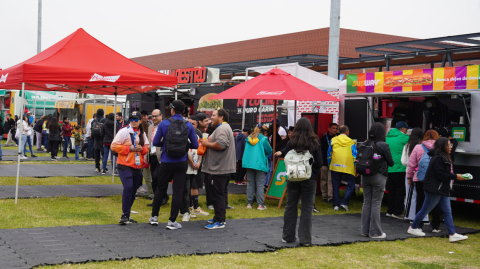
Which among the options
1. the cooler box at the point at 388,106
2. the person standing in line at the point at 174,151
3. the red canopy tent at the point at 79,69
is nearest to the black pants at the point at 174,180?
the person standing in line at the point at 174,151

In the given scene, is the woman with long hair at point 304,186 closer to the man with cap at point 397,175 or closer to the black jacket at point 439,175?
the black jacket at point 439,175

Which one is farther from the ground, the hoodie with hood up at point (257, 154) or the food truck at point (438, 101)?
the food truck at point (438, 101)

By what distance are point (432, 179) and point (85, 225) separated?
5334 millimetres

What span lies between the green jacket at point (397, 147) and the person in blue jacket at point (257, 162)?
94.5 inches

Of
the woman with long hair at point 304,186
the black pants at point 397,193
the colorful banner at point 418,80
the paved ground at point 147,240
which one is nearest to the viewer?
the paved ground at point 147,240

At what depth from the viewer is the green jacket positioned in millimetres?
9516

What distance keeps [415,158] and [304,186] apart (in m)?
2.73

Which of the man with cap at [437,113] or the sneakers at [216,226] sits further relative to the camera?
the man with cap at [437,113]

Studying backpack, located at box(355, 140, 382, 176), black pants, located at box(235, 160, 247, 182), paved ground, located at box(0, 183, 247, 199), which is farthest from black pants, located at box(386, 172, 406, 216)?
black pants, located at box(235, 160, 247, 182)

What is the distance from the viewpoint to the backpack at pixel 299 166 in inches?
260

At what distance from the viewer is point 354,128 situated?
460 inches

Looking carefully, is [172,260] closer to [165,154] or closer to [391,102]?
[165,154]

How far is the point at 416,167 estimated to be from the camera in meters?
8.53

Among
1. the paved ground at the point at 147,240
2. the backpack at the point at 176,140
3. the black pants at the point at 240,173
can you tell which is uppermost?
the backpack at the point at 176,140
